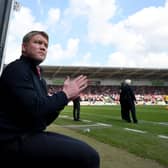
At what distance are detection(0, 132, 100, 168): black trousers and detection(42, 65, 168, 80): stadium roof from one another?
59262 millimetres

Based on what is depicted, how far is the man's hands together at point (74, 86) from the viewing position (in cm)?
248

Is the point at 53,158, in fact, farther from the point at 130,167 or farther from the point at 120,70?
the point at 120,70

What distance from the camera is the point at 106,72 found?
2717 inches

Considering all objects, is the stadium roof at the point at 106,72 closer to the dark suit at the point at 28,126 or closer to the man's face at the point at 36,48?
the man's face at the point at 36,48

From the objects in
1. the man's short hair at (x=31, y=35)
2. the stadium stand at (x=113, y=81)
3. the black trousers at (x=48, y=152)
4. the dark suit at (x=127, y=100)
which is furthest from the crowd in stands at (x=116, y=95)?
the black trousers at (x=48, y=152)

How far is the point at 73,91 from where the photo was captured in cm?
249

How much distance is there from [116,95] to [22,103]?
64049 millimetres

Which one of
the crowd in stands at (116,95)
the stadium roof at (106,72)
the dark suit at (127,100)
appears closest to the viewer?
the dark suit at (127,100)

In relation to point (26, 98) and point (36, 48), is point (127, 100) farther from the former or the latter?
point (26, 98)

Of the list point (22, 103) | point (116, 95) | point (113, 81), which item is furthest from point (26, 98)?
point (113, 81)

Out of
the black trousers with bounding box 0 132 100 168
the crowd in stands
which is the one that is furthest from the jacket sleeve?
the crowd in stands

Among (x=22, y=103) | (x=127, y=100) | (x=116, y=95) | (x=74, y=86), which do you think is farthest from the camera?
(x=116, y=95)

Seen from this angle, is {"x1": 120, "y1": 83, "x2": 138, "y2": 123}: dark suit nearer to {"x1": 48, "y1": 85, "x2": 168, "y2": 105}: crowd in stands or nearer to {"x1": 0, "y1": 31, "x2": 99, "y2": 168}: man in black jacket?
{"x1": 0, "y1": 31, "x2": 99, "y2": 168}: man in black jacket

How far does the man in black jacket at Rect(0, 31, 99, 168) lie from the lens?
2279 millimetres
